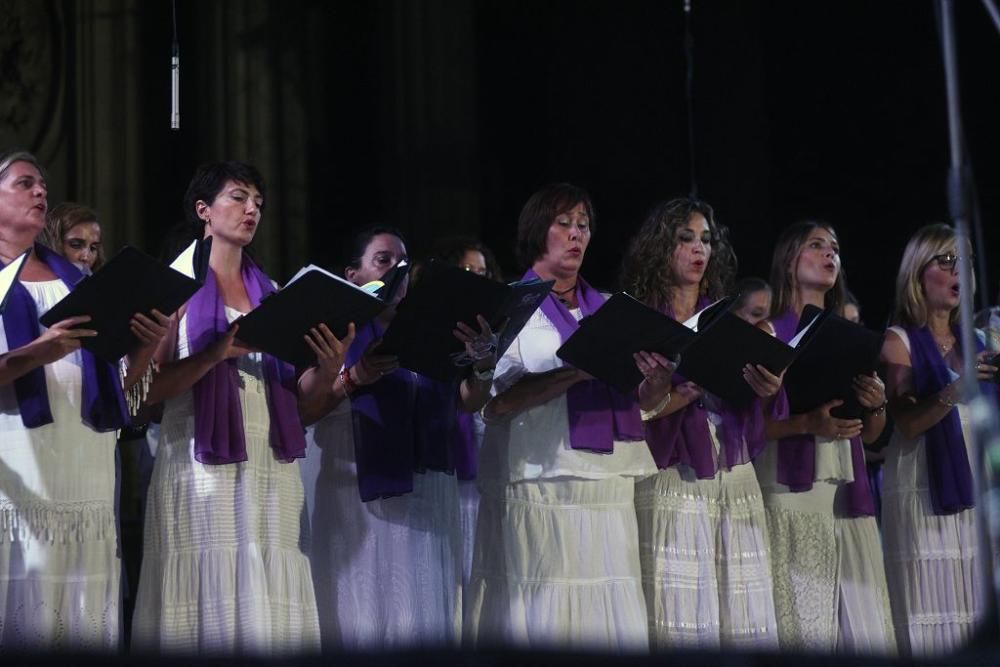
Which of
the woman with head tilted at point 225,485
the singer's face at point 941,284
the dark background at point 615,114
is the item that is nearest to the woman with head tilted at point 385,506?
the woman with head tilted at point 225,485

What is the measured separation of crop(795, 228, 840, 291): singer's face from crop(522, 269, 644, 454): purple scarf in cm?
93

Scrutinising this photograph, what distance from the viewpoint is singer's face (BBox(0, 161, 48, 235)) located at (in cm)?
406

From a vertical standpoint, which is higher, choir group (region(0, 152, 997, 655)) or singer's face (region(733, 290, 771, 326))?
singer's face (region(733, 290, 771, 326))

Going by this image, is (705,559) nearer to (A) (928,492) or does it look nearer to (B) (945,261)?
(A) (928,492)

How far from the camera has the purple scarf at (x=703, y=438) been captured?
179 inches

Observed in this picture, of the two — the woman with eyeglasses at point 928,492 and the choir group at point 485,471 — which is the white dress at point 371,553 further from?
the woman with eyeglasses at point 928,492

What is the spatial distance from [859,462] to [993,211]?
231 centimetres

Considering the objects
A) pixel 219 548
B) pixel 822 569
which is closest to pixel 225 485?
pixel 219 548

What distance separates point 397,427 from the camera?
452cm

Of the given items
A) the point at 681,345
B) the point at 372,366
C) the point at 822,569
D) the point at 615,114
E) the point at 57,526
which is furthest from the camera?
the point at 615,114

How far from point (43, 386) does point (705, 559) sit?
187 centimetres

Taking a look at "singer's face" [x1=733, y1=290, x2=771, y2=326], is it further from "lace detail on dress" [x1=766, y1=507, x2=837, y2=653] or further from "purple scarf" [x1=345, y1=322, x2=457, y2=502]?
"purple scarf" [x1=345, y1=322, x2=457, y2=502]

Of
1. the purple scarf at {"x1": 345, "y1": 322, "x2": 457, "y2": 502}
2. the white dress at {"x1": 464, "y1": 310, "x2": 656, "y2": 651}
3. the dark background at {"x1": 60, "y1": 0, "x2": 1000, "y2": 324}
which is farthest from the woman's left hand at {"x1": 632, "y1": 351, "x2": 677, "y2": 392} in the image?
the dark background at {"x1": 60, "y1": 0, "x2": 1000, "y2": 324}

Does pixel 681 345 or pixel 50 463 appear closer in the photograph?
pixel 50 463
